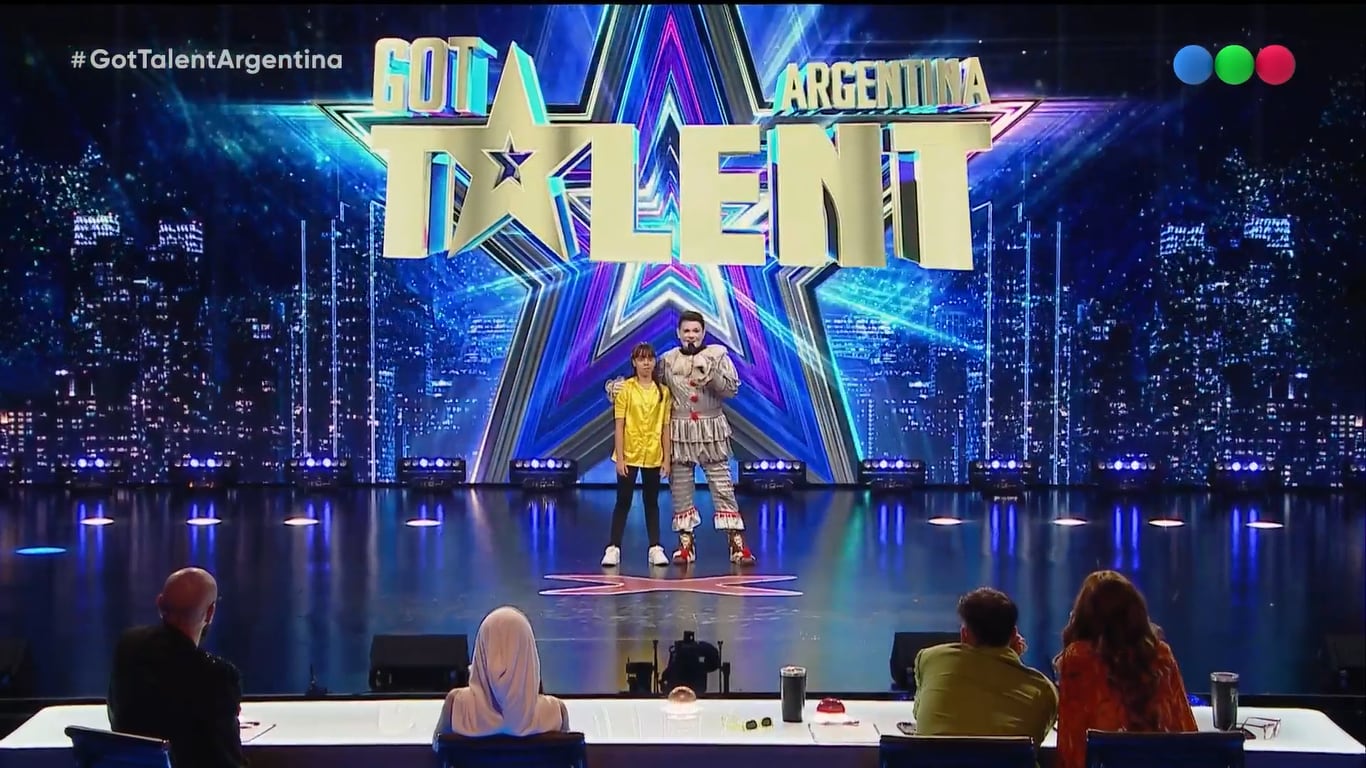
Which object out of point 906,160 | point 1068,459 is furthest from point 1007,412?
point 906,160

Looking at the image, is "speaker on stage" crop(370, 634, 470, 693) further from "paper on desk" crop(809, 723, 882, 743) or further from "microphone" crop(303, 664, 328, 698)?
"paper on desk" crop(809, 723, 882, 743)

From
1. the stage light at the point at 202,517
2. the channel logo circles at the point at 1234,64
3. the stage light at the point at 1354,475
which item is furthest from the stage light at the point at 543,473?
the stage light at the point at 1354,475

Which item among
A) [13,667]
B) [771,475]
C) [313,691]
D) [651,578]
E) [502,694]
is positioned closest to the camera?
[502,694]

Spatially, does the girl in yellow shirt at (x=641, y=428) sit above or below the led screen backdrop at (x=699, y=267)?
below

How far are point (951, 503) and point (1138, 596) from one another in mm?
7093

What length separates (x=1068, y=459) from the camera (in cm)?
1075

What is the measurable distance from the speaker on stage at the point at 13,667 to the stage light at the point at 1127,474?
8.05 metres

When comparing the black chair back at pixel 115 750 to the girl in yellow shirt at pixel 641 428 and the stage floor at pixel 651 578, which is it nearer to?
the stage floor at pixel 651 578

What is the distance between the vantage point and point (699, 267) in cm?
1045

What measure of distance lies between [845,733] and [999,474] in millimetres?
7914

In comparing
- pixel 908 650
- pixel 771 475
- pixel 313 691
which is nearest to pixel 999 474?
pixel 771 475

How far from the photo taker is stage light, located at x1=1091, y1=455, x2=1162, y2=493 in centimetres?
1056

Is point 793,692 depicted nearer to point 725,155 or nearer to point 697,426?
point 697,426

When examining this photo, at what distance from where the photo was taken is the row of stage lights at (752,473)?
34.6 ft
